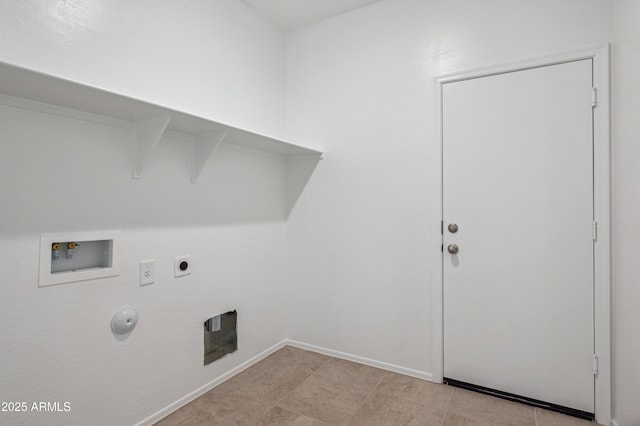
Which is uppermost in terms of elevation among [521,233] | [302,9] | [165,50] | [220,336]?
[302,9]

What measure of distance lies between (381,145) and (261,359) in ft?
5.98

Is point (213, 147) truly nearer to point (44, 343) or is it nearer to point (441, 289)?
point (44, 343)

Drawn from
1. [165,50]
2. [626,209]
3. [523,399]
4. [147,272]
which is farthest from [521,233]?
[165,50]

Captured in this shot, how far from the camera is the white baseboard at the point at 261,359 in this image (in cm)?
179

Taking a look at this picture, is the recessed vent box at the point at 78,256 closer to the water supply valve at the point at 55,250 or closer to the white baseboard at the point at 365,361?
the water supply valve at the point at 55,250

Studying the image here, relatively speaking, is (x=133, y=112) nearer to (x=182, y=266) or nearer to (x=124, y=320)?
(x=182, y=266)

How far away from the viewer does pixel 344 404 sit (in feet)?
6.32

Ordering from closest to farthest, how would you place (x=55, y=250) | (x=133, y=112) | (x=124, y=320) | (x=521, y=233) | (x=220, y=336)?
(x=55, y=250) → (x=133, y=112) → (x=124, y=320) → (x=521, y=233) → (x=220, y=336)

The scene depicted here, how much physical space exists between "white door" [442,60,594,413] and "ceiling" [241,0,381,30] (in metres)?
1.02

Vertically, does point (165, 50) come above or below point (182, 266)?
above

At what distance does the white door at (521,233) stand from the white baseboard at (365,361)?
0.18 meters

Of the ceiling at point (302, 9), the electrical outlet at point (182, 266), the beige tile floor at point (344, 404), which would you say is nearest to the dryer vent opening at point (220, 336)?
the beige tile floor at point (344, 404)

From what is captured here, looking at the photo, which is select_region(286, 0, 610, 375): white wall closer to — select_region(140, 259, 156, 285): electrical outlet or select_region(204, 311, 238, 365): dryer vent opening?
select_region(204, 311, 238, 365): dryer vent opening

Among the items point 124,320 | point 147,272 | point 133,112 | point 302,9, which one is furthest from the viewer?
point 302,9
